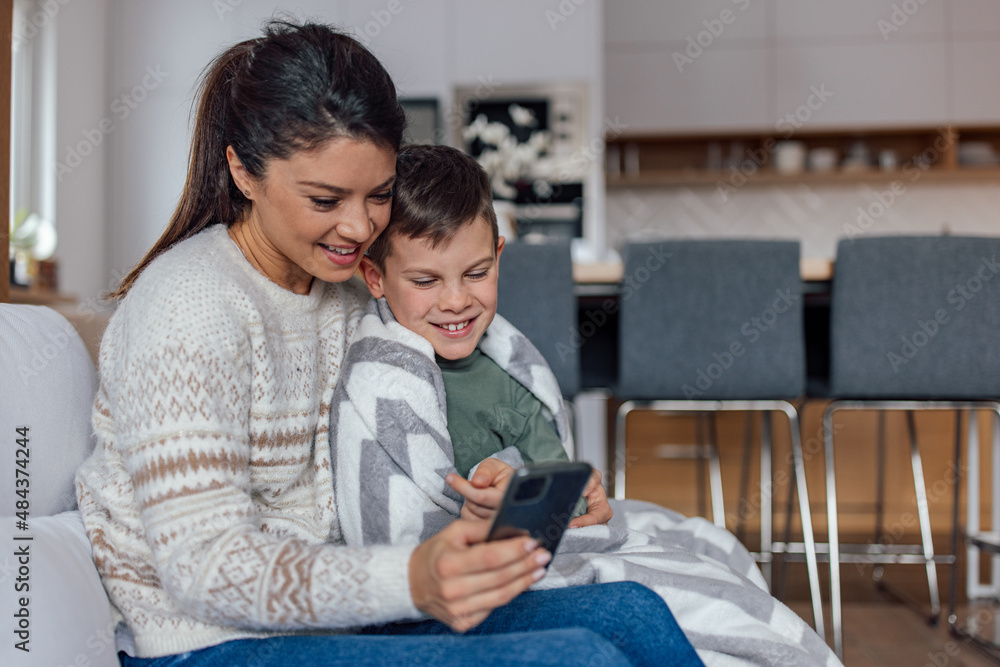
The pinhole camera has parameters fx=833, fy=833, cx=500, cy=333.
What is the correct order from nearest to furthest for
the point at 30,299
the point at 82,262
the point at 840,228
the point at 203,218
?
the point at 203,218
the point at 30,299
the point at 82,262
the point at 840,228

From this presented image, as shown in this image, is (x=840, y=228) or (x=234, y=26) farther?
(x=840, y=228)

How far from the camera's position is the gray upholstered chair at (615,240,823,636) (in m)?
2.06

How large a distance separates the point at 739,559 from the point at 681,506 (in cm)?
208

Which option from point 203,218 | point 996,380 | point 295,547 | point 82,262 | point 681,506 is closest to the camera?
point 295,547

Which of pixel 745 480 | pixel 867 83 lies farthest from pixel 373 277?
pixel 867 83

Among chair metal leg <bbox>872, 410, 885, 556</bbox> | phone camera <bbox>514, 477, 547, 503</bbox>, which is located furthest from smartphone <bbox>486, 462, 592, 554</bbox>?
chair metal leg <bbox>872, 410, 885, 556</bbox>

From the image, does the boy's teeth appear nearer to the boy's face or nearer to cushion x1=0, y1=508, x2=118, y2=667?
the boy's face

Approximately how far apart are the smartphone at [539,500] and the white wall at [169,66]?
3363 mm

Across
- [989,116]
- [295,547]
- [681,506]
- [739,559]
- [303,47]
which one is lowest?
[681,506]

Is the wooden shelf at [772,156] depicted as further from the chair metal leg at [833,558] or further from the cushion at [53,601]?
the cushion at [53,601]

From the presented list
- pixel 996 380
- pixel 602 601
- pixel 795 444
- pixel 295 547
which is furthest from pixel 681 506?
pixel 295 547

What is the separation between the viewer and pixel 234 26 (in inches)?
168

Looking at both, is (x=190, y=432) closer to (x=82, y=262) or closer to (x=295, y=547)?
(x=295, y=547)

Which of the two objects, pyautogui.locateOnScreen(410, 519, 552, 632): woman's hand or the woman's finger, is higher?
the woman's finger
